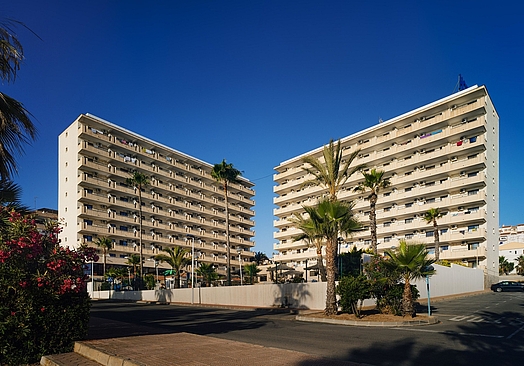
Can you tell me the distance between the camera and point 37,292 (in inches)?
385

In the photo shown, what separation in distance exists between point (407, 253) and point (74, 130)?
6390cm

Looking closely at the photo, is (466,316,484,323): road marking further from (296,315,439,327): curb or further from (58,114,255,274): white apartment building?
(58,114,255,274): white apartment building

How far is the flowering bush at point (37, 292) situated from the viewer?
9297 millimetres

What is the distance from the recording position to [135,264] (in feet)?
234

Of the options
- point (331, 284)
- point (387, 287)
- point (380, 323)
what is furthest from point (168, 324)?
point (387, 287)

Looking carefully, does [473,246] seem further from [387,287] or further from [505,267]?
[505,267]

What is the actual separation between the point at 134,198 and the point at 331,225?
6078 cm

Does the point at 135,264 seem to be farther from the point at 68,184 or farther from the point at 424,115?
the point at 424,115

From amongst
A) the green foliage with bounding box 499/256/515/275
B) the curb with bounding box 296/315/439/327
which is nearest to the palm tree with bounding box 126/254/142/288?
the curb with bounding box 296/315/439/327

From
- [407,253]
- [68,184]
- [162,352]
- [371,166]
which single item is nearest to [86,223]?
[68,184]

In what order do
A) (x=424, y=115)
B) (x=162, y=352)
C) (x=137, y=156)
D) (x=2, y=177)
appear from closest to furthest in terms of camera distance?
(x=162, y=352) → (x=2, y=177) → (x=424, y=115) → (x=137, y=156)

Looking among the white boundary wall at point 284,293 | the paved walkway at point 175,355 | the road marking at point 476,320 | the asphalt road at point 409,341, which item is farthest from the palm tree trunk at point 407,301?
the paved walkway at point 175,355

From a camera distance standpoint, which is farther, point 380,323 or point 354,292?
point 354,292

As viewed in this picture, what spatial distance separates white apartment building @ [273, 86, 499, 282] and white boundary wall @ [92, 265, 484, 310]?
7378 millimetres
